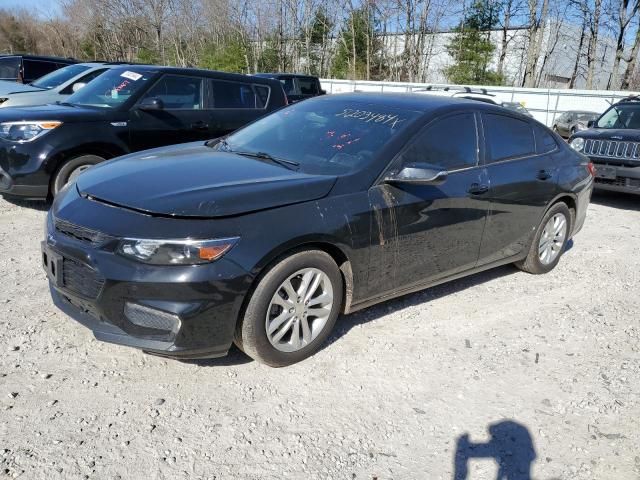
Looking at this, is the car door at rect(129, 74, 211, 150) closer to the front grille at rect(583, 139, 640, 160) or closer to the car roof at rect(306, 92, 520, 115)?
the car roof at rect(306, 92, 520, 115)

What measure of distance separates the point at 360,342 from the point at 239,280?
1.17 meters

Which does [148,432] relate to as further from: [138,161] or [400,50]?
[400,50]

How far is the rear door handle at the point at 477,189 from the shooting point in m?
4.12

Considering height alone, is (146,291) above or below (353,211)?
below

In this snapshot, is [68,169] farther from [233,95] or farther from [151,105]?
[233,95]

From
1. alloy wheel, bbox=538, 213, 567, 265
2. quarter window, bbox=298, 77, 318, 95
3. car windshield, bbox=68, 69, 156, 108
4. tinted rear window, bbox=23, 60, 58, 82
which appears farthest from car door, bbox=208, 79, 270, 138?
quarter window, bbox=298, 77, 318, 95

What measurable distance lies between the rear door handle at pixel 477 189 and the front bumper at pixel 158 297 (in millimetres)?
2028

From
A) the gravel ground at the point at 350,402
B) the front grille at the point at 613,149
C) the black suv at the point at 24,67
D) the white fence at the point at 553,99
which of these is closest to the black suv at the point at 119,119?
the gravel ground at the point at 350,402

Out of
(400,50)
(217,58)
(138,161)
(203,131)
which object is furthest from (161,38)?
(138,161)

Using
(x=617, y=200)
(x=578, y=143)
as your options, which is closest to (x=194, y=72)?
(x=578, y=143)

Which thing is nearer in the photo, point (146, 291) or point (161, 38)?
point (146, 291)

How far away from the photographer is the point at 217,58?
36.0 m

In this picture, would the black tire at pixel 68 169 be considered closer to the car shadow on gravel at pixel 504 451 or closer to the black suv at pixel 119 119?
the black suv at pixel 119 119

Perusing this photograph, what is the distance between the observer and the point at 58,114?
6.02 meters
